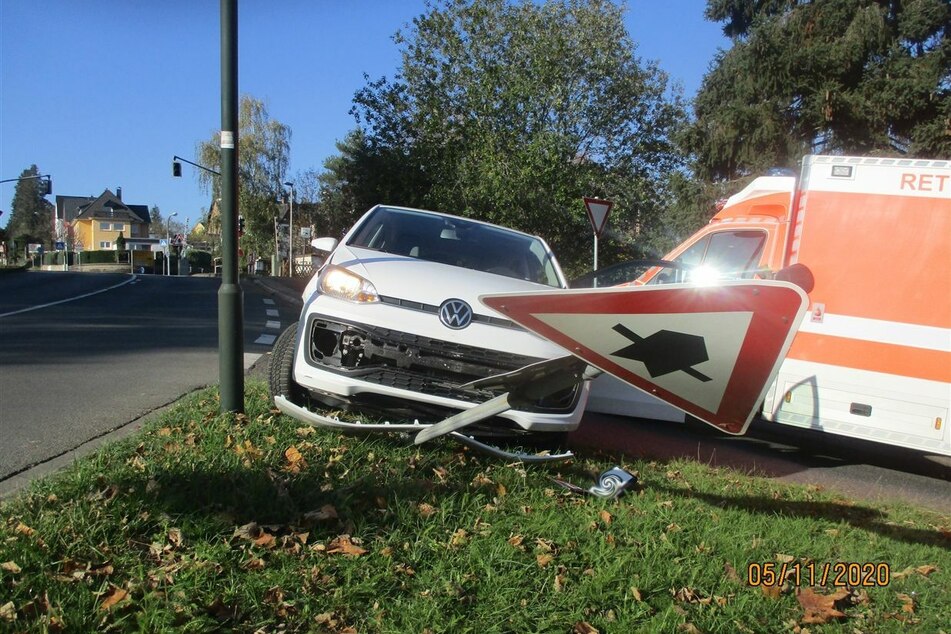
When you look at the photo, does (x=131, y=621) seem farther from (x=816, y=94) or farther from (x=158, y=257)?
(x=158, y=257)

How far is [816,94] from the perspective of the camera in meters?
20.8

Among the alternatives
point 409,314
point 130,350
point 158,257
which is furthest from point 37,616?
point 158,257

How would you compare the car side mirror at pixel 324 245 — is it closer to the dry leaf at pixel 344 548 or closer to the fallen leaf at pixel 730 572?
the dry leaf at pixel 344 548

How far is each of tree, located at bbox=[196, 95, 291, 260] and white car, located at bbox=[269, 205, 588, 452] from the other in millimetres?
47468

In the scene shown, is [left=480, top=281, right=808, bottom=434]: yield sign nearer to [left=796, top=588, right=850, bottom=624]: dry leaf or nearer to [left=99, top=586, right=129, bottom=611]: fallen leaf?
[left=796, top=588, right=850, bottom=624]: dry leaf

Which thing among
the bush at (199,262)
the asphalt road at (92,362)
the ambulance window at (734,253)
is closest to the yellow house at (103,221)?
the bush at (199,262)

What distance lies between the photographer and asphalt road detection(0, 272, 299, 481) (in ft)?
16.4

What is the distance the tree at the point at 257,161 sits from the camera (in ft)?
162

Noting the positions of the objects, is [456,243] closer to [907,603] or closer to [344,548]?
[344,548]

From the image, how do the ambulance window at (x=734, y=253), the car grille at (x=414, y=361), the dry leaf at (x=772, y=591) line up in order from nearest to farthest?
1. the dry leaf at (x=772, y=591)
2. the car grille at (x=414, y=361)
3. the ambulance window at (x=734, y=253)

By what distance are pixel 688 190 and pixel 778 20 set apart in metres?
5.69

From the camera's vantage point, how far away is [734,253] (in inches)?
305

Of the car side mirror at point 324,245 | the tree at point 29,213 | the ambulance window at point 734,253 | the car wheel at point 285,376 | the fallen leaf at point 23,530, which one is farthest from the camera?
the tree at point 29,213
